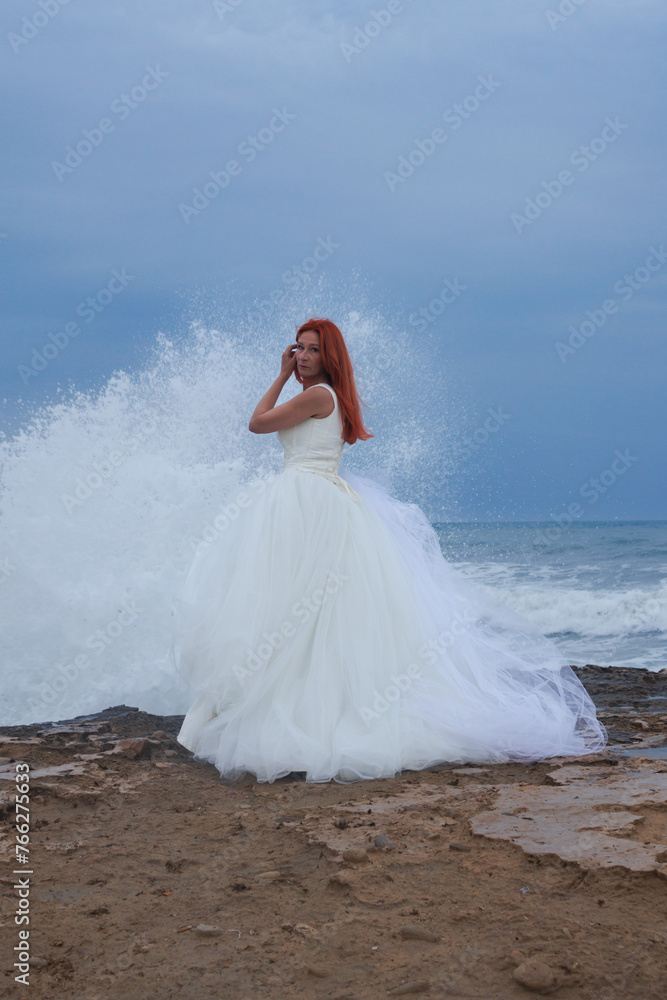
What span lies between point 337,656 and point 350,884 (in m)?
1.80

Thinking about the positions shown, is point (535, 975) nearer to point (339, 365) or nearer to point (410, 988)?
point (410, 988)

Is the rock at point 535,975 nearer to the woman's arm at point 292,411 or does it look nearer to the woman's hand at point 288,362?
the woman's arm at point 292,411

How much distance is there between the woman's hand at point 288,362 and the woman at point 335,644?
0.01 metres

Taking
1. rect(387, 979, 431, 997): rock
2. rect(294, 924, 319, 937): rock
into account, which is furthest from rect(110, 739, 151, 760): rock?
rect(387, 979, 431, 997): rock

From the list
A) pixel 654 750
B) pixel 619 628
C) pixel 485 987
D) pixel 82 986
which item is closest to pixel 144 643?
pixel 654 750

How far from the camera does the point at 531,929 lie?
2037 millimetres

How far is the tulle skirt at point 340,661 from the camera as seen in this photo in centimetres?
394

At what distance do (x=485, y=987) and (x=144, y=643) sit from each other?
6217 mm

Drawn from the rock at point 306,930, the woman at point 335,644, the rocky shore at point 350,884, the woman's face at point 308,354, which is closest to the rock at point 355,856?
the rocky shore at point 350,884

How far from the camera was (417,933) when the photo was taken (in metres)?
2.08

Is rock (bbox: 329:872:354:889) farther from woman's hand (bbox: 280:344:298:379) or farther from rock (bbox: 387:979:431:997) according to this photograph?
woman's hand (bbox: 280:344:298:379)

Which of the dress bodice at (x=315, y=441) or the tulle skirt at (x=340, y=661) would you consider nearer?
the tulle skirt at (x=340, y=661)

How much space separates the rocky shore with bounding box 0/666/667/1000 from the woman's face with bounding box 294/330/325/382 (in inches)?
94.8

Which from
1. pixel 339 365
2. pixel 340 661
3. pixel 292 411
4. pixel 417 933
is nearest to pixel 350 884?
pixel 417 933
